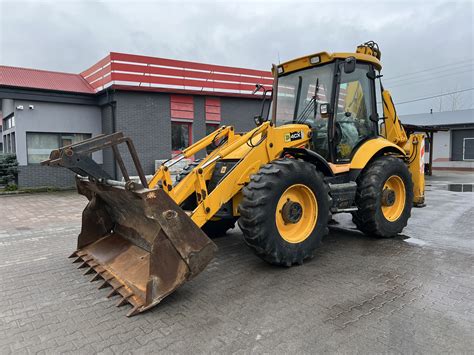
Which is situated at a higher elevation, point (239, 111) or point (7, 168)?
point (239, 111)

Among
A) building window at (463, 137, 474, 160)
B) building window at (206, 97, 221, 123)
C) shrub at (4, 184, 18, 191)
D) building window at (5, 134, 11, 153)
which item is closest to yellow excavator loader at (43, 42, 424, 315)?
building window at (206, 97, 221, 123)

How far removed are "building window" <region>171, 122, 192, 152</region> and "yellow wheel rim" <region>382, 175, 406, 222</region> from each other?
10.2 meters

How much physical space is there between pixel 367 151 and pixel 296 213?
6.35 feet

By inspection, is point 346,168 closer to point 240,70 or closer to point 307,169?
point 307,169

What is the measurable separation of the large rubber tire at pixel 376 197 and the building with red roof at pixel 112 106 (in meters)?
9.27

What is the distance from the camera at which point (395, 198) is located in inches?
240

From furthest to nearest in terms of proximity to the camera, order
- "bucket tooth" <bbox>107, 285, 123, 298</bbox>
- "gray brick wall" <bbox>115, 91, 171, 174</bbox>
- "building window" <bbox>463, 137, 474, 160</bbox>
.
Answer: "building window" <bbox>463, 137, 474, 160</bbox>
"gray brick wall" <bbox>115, 91, 171, 174</bbox>
"bucket tooth" <bbox>107, 285, 123, 298</bbox>

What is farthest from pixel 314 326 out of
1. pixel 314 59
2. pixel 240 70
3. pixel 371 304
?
pixel 240 70

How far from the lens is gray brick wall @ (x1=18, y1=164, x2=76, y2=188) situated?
1341 centimetres

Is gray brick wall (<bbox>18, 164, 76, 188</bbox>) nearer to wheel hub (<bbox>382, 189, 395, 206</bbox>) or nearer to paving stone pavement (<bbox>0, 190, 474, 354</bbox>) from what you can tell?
paving stone pavement (<bbox>0, 190, 474, 354</bbox>)

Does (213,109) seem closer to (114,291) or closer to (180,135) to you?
(180,135)

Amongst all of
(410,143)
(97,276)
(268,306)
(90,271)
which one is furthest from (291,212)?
(410,143)

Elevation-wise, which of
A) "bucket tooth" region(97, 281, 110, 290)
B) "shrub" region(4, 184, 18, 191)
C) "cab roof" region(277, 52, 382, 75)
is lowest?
"bucket tooth" region(97, 281, 110, 290)

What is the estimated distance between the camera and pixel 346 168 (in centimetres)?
554
